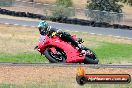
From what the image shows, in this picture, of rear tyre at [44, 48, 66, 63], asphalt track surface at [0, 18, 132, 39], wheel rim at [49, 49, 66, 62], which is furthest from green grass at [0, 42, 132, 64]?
asphalt track surface at [0, 18, 132, 39]

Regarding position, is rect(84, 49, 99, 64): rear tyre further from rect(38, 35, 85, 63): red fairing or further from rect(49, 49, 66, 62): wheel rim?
rect(49, 49, 66, 62): wheel rim

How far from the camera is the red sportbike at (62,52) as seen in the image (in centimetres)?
1784

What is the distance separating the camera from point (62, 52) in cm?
1822

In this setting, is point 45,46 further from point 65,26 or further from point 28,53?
point 65,26

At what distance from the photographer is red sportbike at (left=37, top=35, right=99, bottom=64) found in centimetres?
1784

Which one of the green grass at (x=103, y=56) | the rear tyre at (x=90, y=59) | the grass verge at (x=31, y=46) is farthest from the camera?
the grass verge at (x=31, y=46)

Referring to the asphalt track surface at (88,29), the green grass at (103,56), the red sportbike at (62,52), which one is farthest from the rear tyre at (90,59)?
the asphalt track surface at (88,29)

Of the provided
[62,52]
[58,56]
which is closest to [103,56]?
[62,52]

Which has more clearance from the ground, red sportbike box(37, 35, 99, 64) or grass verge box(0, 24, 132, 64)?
red sportbike box(37, 35, 99, 64)

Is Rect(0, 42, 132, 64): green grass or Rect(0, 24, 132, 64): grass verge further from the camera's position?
Rect(0, 24, 132, 64): grass verge

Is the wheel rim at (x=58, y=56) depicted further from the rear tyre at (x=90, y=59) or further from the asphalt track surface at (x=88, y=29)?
the asphalt track surface at (x=88, y=29)

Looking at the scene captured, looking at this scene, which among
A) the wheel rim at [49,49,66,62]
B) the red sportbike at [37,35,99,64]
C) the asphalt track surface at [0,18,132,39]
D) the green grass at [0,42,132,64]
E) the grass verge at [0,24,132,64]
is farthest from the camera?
the asphalt track surface at [0,18,132,39]

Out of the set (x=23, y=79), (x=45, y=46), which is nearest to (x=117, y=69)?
(x=23, y=79)

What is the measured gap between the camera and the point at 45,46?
18.5 meters
